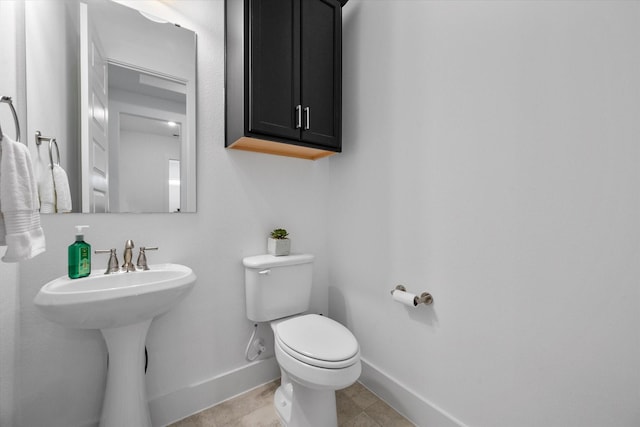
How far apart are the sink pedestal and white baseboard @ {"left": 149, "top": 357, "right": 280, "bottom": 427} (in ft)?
0.75

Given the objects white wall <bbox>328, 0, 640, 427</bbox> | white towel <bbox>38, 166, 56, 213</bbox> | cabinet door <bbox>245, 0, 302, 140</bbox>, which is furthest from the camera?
cabinet door <bbox>245, 0, 302, 140</bbox>

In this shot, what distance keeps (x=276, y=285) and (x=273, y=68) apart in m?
1.16

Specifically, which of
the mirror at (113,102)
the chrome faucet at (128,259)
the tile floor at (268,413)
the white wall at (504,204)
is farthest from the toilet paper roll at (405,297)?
the chrome faucet at (128,259)

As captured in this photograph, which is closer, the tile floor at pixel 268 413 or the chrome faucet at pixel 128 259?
the chrome faucet at pixel 128 259

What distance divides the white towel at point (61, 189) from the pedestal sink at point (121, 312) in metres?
0.29

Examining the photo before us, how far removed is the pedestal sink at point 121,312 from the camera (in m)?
0.92

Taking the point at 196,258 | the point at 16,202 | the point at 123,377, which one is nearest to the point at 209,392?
the point at 123,377

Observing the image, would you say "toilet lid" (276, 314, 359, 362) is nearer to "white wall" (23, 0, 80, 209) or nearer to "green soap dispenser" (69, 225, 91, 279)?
"green soap dispenser" (69, 225, 91, 279)

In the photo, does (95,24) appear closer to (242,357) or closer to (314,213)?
(314,213)

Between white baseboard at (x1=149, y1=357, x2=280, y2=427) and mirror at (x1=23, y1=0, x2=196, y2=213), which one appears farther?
white baseboard at (x1=149, y1=357, x2=280, y2=427)

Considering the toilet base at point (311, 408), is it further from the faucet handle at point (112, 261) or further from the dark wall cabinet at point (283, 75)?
the dark wall cabinet at point (283, 75)

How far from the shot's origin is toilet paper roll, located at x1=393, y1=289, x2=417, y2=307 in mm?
1322

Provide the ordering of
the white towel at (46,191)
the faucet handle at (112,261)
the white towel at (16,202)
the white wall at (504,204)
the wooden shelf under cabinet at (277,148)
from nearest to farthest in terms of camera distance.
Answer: the white towel at (16,202) → the white wall at (504,204) → the white towel at (46,191) → the faucet handle at (112,261) → the wooden shelf under cabinet at (277,148)

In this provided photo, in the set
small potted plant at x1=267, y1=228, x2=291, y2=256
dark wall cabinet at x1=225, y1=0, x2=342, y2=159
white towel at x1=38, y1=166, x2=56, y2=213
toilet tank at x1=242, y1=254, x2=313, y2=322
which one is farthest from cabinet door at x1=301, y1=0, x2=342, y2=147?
white towel at x1=38, y1=166, x2=56, y2=213
